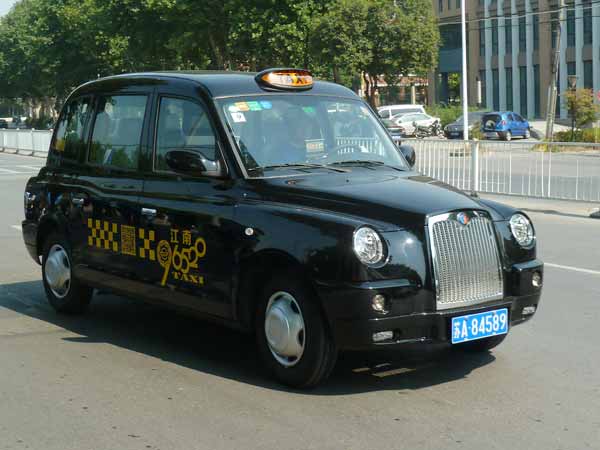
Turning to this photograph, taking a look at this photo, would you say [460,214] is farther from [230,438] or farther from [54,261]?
[54,261]

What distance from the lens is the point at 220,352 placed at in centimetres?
722

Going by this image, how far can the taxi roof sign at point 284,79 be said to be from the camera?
23.4ft

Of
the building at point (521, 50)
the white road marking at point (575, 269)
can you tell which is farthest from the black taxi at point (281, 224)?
the building at point (521, 50)

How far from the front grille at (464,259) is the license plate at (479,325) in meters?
0.09

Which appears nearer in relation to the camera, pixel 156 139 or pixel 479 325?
pixel 479 325

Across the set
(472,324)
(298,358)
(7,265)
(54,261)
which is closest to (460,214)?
(472,324)

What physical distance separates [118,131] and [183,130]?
0.86 meters

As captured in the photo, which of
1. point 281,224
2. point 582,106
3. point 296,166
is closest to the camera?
point 281,224

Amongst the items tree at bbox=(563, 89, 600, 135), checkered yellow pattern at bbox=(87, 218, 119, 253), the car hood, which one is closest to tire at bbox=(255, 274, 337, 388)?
the car hood

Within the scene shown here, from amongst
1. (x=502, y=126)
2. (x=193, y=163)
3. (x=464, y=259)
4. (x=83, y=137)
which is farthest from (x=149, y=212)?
(x=502, y=126)

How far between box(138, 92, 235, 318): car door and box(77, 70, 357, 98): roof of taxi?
0.15 m

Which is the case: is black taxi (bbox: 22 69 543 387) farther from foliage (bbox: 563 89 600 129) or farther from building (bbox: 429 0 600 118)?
building (bbox: 429 0 600 118)

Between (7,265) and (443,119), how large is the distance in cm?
5263

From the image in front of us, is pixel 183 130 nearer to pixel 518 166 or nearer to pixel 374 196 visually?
pixel 374 196
